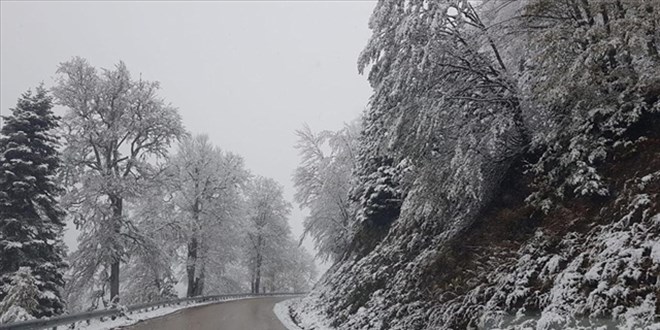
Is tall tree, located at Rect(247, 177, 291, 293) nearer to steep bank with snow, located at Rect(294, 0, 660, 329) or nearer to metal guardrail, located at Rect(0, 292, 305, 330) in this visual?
metal guardrail, located at Rect(0, 292, 305, 330)

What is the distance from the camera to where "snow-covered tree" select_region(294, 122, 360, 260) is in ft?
97.2

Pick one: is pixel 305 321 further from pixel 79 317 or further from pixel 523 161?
pixel 523 161

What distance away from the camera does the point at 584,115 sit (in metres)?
9.25

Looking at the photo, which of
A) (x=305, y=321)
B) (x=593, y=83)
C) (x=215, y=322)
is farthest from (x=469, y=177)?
(x=215, y=322)

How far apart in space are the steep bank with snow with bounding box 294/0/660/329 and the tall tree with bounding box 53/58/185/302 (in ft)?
39.7

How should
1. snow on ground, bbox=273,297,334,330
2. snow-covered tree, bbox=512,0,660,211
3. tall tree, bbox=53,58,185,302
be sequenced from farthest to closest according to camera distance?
tall tree, bbox=53,58,185,302 < snow on ground, bbox=273,297,334,330 < snow-covered tree, bbox=512,0,660,211

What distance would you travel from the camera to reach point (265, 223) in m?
42.9

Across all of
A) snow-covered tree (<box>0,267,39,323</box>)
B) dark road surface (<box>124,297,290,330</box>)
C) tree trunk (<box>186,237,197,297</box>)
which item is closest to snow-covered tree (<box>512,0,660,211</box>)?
dark road surface (<box>124,297,290,330</box>)

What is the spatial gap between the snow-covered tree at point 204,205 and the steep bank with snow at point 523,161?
18.4 metres

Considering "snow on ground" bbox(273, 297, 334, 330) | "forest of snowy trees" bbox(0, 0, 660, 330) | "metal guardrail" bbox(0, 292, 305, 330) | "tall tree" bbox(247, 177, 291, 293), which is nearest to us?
"forest of snowy trees" bbox(0, 0, 660, 330)

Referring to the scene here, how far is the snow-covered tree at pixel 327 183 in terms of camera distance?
97.2 ft

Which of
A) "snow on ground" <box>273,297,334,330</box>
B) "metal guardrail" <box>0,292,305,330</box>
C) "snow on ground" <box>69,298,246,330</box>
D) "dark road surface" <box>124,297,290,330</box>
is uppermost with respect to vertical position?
"metal guardrail" <box>0,292,305,330</box>

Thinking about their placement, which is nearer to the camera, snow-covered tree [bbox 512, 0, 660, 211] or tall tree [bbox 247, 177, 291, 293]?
snow-covered tree [bbox 512, 0, 660, 211]

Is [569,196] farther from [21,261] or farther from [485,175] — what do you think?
[21,261]
